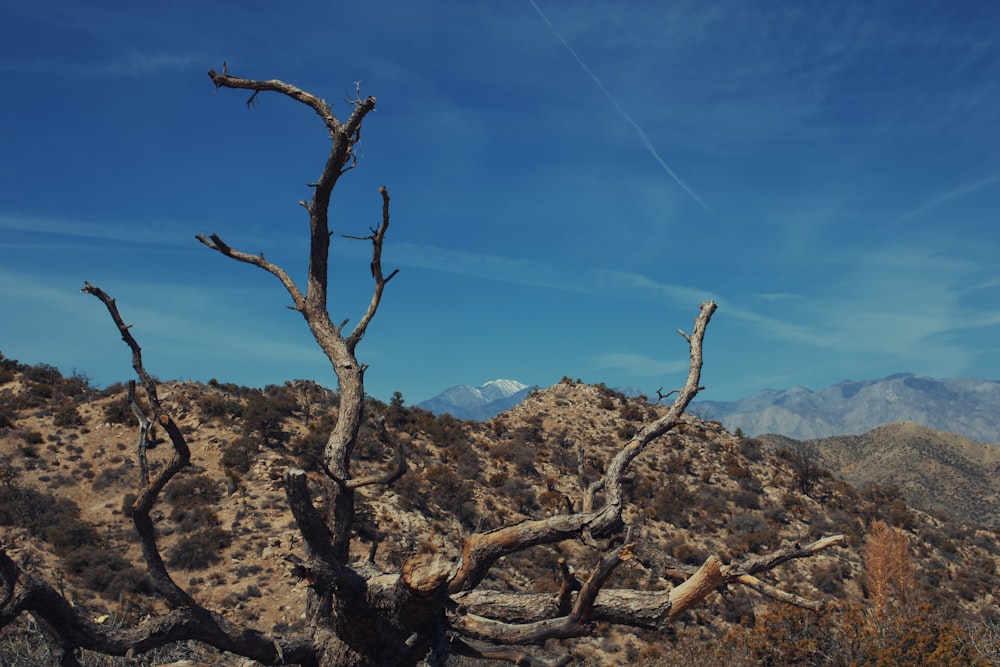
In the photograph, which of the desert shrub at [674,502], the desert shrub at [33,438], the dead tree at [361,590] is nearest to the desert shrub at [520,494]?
the desert shrub at [674,502]

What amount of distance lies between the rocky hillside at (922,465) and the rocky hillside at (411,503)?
1015 inches

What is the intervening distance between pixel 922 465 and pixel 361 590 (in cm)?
8857

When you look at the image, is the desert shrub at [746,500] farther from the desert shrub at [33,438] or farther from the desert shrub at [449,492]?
the desert shrub at [33,438]

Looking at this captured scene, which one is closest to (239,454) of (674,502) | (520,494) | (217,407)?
(217,407)

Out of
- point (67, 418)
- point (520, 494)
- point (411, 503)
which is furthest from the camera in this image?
point (520, 494)

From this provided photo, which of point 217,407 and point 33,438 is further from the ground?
point 217,407

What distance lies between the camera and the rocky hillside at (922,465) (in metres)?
59.8

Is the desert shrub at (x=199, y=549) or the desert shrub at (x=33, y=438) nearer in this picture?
the desert shrub at (x=199, y=549)

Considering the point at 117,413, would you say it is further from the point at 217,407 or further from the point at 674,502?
the point at 674,502

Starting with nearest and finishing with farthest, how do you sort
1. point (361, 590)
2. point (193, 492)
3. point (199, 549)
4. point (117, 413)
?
1. point (361, 590)
2. point (199, 549)
3. point (193, 492)
4. point (117, 413)

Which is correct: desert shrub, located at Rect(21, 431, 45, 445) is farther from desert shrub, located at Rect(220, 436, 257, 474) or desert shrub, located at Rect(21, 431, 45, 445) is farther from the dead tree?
the dead tree

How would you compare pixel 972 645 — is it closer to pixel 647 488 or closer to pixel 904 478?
pixel 647 488

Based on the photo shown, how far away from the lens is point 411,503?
921 inches

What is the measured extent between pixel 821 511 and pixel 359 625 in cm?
3140
